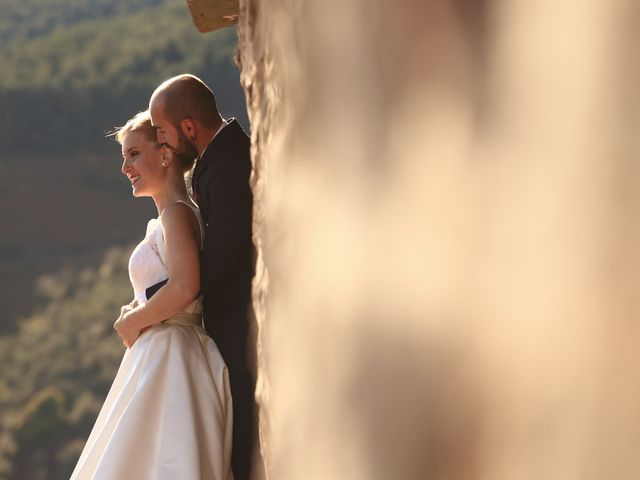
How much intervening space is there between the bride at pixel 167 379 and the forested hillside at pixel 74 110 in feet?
86.7

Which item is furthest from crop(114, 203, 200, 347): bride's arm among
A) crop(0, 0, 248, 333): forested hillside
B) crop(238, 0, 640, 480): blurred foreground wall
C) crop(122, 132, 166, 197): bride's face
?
crop(0, 0, 248, 333): forested hillside

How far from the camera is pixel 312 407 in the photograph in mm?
1832

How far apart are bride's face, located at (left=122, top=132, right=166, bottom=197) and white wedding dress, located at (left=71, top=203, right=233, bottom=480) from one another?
0.52ft

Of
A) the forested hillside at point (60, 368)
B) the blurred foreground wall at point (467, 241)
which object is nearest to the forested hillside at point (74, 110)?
the forested hillside at point (60, 368)

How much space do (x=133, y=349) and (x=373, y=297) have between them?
1.67 metres

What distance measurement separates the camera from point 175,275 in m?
2.89

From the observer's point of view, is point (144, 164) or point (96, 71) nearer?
point (144, 164)

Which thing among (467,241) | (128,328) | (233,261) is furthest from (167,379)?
(467,241)

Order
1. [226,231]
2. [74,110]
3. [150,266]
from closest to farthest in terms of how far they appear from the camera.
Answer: [226,231] < [150,266] < [74,110]

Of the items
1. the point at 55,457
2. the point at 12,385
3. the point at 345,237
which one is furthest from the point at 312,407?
the point at 12,385

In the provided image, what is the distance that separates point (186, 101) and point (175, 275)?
45 centimetres

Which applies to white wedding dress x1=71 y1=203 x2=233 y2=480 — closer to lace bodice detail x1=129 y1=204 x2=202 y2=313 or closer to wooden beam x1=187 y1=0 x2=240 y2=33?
lace bodice detail x1=129 y1=204 x2=202 y2=313

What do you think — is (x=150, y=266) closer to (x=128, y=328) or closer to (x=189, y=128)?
(x=128, y=328)

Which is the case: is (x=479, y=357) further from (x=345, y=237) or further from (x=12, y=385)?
(x=12, y=385)
